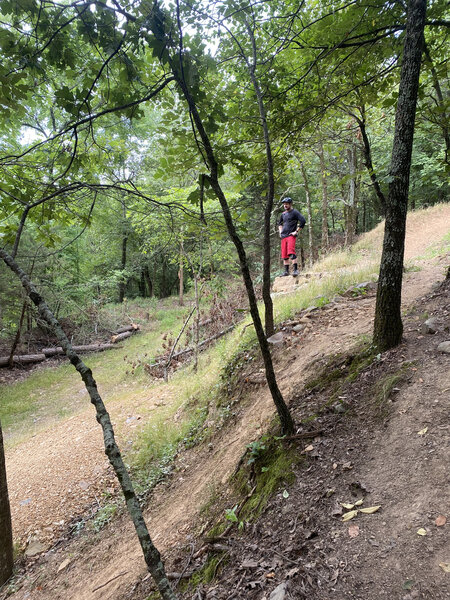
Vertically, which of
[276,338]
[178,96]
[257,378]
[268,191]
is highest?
[178,96]

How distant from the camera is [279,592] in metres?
1.68

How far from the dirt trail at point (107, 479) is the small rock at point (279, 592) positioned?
1473mm

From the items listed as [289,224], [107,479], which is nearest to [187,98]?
[107,479]

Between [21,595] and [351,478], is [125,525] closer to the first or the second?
[21,595]

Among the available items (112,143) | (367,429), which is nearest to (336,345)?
(367,429)

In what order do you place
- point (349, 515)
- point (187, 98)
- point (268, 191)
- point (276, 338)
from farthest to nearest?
1. point (276, 338)
2. point (268, 191)
3. point (349, 515)
4. point (187, 98)

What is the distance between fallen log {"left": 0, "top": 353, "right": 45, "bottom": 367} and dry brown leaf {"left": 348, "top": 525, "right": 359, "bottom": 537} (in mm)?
13215

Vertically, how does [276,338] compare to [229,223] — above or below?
below

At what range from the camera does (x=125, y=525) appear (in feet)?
12.6

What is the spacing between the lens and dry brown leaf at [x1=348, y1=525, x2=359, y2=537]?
6.10ft

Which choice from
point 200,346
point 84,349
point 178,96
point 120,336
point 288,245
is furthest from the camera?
point 120,336

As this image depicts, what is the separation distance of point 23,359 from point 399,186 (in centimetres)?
1363

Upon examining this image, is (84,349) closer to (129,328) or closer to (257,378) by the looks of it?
(129,328)

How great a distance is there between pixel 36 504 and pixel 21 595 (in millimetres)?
1485
